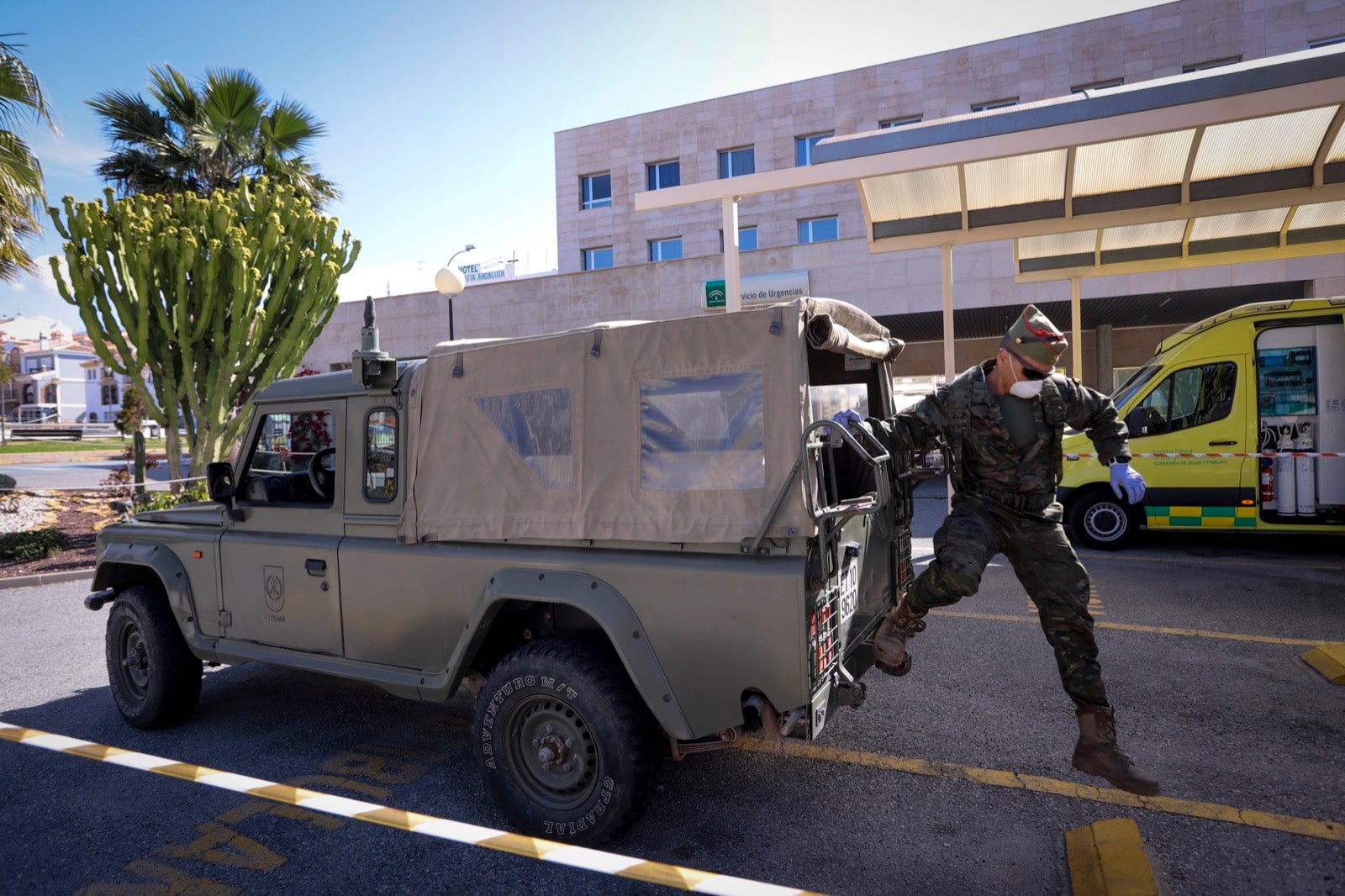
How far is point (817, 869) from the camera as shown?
9.39 ft

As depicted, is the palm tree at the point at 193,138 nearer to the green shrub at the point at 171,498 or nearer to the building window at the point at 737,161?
the green shrub at the point at 171,498

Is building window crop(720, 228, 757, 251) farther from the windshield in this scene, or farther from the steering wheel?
the steering wheel

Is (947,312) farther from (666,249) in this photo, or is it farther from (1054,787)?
(666,249)

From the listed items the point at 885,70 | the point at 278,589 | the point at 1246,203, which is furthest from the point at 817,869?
the point at 885,70

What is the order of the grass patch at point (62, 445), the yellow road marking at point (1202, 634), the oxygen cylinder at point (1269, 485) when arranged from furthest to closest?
1. the grass patch at point (62, 445)
2. the oxygen cylinder at point (1269, 485)
3. the yellow road marking at point (1202, 634)

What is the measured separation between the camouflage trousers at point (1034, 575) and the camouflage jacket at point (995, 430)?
0.12 m

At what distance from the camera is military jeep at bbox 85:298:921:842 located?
2824 millimetres

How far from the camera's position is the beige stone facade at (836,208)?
17.2 m

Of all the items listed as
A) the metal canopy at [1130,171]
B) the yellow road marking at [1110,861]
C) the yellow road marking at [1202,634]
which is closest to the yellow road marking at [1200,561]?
the yellow road marking at [1202,634]

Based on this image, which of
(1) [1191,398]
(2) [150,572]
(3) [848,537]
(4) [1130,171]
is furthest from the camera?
(4) [1130,171]

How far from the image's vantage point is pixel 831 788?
3.51m

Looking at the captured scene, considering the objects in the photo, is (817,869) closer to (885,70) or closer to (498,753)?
(498,753)

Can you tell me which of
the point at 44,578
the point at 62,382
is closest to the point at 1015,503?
the point at 44,578

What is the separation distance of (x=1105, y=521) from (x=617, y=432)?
25.0 ft
